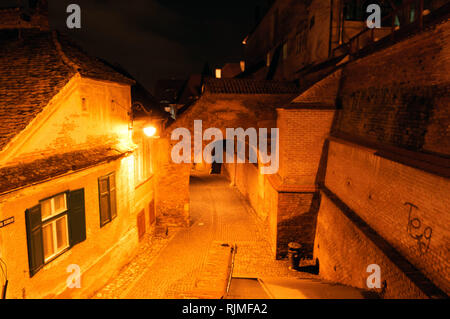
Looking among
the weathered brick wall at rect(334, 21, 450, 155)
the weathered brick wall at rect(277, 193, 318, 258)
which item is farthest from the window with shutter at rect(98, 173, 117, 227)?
the weathered brick wall at rect(334, 21, 450, 155)

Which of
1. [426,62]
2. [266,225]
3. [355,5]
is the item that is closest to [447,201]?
[426,62]

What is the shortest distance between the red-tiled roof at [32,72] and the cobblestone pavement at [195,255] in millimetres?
5701

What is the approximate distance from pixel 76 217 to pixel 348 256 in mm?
7080

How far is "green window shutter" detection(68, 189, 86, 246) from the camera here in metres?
7.62

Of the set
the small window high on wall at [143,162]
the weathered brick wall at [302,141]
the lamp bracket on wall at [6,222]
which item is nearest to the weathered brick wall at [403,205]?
the weathered brick wall at [302,141]

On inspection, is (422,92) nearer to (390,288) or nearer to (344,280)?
(390,288)

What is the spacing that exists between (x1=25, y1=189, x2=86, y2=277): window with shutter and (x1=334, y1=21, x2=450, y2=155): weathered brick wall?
774 centimetres

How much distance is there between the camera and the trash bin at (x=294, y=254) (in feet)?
35.9

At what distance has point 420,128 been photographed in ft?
19.8

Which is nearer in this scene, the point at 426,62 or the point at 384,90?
the point at 426,62

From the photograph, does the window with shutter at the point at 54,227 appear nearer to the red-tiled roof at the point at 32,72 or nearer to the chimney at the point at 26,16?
the red-tiled roof at the point at 32,72

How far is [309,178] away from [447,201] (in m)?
6.37

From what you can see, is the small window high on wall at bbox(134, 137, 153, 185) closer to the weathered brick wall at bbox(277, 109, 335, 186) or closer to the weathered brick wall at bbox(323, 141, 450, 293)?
the weathered brick wall at bbox(277, 109, 335, 186)
